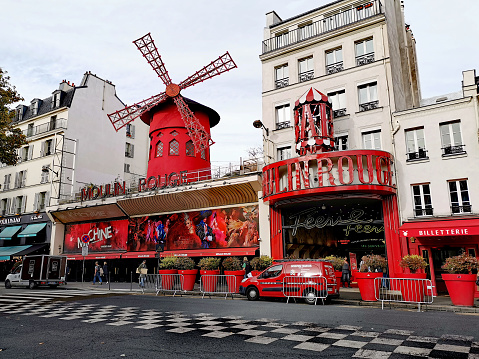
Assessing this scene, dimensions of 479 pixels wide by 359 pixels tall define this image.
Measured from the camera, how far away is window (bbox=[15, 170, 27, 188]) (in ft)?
100

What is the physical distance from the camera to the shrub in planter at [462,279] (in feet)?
33.7

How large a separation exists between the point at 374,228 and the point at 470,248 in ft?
11.9

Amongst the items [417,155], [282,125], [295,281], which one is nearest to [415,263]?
[295,281]

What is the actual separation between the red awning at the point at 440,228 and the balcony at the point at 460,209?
2.23ft

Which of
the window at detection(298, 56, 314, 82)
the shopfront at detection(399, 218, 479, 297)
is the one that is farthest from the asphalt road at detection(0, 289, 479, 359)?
the window at detection(298, 56, 314, 82)

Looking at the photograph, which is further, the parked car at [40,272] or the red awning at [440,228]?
the parked car at [40,272]

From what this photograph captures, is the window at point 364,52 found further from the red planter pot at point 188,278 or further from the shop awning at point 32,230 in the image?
the shop awning at point 32,230

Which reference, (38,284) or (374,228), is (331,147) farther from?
(38,284)

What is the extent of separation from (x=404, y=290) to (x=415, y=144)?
7402 millimetres

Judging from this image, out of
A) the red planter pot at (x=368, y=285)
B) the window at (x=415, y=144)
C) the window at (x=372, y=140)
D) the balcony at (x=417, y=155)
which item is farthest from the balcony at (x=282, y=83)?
the red planter pot at (x=368, y=285)

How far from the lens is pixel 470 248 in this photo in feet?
46.7

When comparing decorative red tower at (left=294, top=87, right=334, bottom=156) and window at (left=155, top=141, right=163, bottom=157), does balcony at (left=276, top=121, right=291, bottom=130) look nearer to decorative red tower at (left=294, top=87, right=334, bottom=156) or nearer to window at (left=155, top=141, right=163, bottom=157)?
decorative red tower at (left=294, top=87, right=334, bottom=156)

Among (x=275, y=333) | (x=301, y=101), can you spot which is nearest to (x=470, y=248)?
(x=301, y=101)

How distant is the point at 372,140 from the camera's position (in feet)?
55.9
